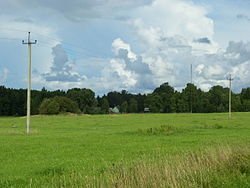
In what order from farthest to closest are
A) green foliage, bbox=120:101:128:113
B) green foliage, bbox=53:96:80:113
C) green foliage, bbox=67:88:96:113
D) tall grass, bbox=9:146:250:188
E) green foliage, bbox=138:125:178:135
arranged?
green foliage, bbox=120:101:128:113, green foliage, bbox=67:88:96:113, green foliage, bbox=53:96:80:113, green foliage, bbox=138:125:178:135, tall grass, bbox=9:146:250:188

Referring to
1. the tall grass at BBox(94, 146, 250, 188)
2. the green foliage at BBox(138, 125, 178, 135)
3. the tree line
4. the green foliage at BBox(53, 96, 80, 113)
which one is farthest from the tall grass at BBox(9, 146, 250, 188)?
the tree line

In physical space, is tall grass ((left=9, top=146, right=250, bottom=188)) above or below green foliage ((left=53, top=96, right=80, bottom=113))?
below

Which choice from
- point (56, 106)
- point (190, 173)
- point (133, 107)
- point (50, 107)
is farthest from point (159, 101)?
point (190, 173)

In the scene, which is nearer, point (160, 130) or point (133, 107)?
point (160, 130)

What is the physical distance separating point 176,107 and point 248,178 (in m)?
145

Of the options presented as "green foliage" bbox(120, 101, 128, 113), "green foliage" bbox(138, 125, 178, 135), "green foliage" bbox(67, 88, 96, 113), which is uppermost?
"green foliage" bbox(67, 88, 96, 113)

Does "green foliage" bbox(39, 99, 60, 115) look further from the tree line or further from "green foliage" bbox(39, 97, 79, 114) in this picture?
the tree line

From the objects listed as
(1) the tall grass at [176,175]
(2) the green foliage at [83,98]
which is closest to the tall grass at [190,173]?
(1) the tall grass at [176,175]

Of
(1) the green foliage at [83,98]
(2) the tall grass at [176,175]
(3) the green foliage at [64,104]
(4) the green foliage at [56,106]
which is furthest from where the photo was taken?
(1) the green foliage at [83,98]

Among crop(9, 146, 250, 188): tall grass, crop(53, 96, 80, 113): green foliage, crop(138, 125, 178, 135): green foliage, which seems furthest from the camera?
crop(53, 96, 80, 113): green foliage

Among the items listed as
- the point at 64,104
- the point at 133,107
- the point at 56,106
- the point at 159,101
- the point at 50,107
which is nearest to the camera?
the point at 50,107

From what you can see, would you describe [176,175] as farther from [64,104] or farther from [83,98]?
[83,98]

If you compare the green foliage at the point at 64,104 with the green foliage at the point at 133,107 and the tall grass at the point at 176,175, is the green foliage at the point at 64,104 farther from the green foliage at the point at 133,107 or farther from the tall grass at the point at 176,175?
the tall grass at the point at 176,175

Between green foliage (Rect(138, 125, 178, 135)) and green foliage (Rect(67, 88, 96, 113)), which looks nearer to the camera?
green foliage (Rect(138, 125, 178, 135))
